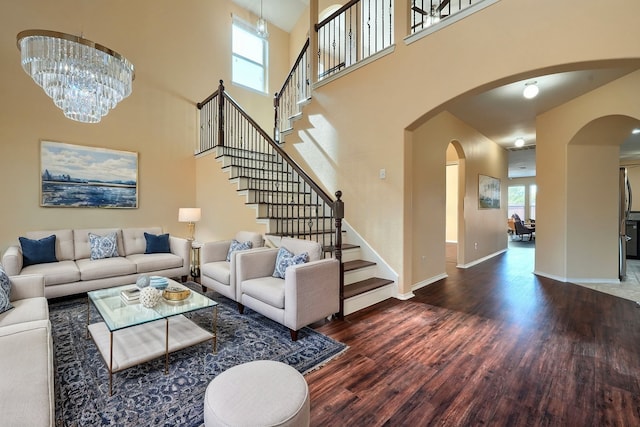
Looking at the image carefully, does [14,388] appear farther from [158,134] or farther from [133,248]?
[158,134]

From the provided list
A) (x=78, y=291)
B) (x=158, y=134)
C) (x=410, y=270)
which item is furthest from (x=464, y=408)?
(x=158, y=134)

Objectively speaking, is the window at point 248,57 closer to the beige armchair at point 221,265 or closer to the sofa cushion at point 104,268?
the beige armchair at point 221,265

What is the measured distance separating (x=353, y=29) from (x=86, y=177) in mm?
5750

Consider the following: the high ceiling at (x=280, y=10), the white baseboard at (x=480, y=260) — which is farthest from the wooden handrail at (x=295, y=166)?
the white baseboard at (x=480, y=260)

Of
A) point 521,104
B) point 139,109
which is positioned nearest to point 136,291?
point 139,109

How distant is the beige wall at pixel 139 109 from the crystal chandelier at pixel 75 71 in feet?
6.93

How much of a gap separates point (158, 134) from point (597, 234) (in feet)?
25.7

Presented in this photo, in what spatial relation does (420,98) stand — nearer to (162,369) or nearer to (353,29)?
(353,29)

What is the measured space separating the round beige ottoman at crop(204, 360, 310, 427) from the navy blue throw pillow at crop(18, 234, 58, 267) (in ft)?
13.0

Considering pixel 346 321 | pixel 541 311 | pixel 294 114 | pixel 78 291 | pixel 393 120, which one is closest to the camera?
pixel 346 321

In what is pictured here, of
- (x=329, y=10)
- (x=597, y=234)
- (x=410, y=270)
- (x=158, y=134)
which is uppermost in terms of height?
(x=329, y=10)

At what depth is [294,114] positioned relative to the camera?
5965 millimetres

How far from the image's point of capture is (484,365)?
7.41 ft

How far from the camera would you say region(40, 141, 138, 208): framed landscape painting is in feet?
13.8
